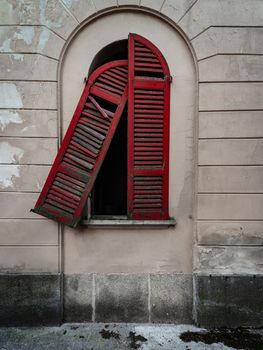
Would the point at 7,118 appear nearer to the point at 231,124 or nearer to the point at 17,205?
the point at 17,205

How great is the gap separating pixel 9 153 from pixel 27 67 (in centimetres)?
122

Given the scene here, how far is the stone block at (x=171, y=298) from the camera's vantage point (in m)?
3.67

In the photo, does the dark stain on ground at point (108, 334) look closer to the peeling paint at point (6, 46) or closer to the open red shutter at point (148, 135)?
the open red shutter at point (148, 135)

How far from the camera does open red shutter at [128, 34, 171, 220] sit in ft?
11.5

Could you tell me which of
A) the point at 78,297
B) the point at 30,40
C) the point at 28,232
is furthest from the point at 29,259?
the point at 30,40

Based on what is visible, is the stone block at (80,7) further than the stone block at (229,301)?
No

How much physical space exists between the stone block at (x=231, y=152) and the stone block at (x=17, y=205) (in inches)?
96.7

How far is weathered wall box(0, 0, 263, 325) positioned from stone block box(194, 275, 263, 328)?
1 cm

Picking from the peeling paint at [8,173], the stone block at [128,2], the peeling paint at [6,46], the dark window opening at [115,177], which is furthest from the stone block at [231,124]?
the peeling paint at [6,46]

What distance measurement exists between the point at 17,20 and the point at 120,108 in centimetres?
186

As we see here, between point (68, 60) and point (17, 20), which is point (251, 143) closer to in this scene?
point (68, 60)

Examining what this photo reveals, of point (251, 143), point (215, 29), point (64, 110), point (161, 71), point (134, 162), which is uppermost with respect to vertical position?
point (215, 29)

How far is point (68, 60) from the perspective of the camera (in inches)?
141

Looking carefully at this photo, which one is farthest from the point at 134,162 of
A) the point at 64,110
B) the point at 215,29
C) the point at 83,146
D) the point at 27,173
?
the point at 215,29
